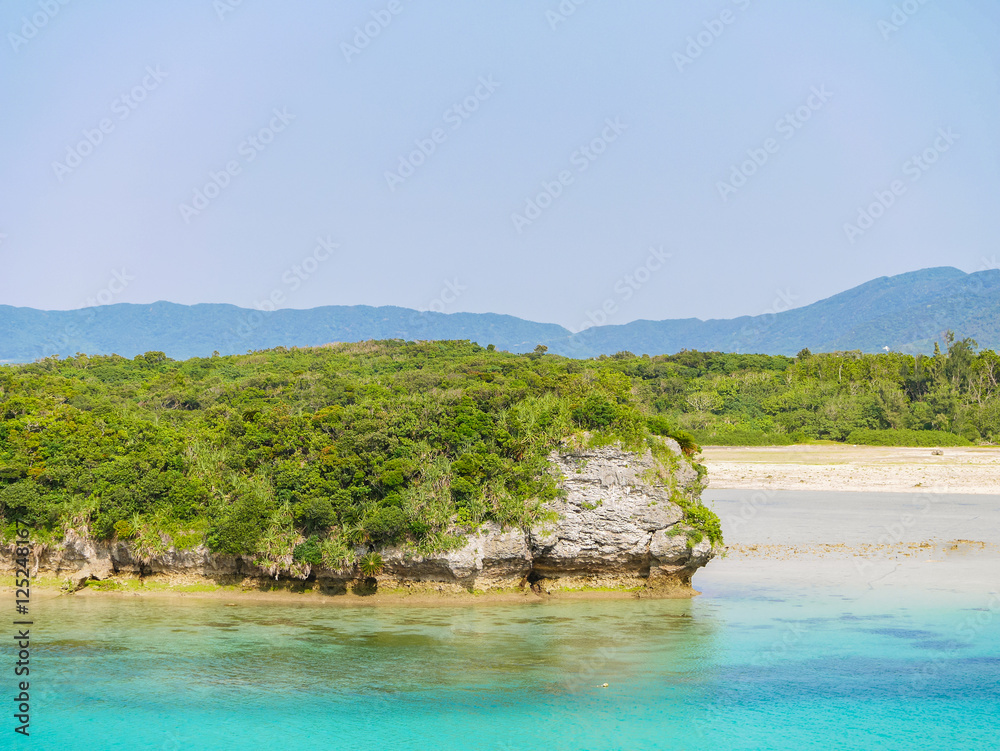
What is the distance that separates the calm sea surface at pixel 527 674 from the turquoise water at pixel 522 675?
5 centimetres

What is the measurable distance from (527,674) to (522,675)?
0.38 ft

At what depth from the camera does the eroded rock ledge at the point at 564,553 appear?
2292 centimetres

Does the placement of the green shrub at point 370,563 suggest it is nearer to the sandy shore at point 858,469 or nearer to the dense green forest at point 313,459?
the dense green forest at point 313,459

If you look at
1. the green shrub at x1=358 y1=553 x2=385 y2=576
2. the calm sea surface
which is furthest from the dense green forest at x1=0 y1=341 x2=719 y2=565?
the calm sea surface

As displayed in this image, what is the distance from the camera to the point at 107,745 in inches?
576

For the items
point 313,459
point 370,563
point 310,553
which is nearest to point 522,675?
point 370,563

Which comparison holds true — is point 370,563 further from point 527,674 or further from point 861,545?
point 861,545

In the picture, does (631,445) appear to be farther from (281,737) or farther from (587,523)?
(281,737)

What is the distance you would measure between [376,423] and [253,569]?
5.42 meters

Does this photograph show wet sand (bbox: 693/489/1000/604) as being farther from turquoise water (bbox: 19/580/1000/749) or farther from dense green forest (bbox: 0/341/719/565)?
dense green forest (bbox: 0/341/719/565)

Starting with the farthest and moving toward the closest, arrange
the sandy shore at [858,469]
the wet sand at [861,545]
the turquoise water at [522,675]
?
1. the sandy shore at [858,469]
2. the wet sand at [861,545]
3. the turquoise water at [522,675]

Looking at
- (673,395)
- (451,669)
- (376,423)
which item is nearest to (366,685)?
(451,669)

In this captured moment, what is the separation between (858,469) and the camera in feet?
167

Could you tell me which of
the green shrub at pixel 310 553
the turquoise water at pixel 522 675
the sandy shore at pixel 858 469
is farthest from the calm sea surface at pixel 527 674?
the sandy shore at pixel 858 469
